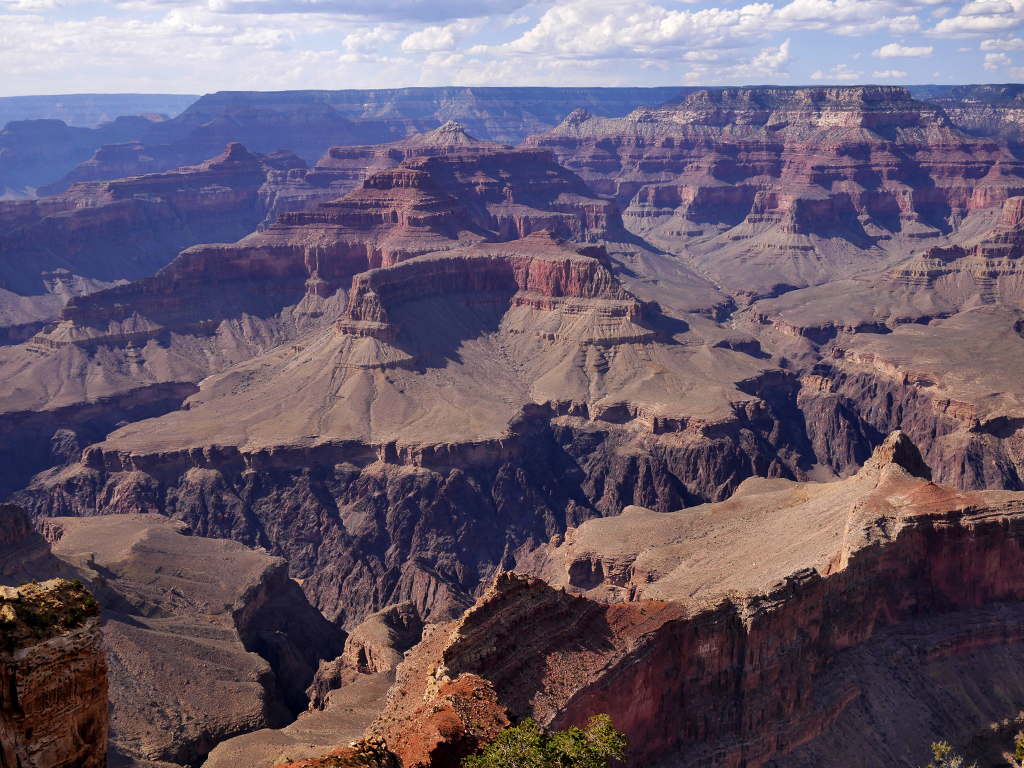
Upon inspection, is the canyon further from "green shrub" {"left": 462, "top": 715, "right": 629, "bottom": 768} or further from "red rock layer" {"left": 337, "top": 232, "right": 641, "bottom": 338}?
"green shrub" {"left": 462, "top": 715, "right": 629, "bottom": 768}

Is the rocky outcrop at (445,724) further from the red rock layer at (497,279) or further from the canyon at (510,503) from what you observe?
the red rock layer at (497,279)

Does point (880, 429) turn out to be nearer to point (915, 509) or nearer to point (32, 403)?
point (915, 509)

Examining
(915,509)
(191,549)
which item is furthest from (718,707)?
(191,549)

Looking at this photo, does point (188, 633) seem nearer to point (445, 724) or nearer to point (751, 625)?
point (445, 724)

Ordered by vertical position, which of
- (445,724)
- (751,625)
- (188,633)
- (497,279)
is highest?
(497,279)

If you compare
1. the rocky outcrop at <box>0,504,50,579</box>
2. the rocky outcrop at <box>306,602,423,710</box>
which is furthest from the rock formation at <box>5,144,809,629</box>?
the rocky outcrop at <box>0,504,50,579</box>

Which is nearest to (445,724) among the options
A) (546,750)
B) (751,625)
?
(546,750)
